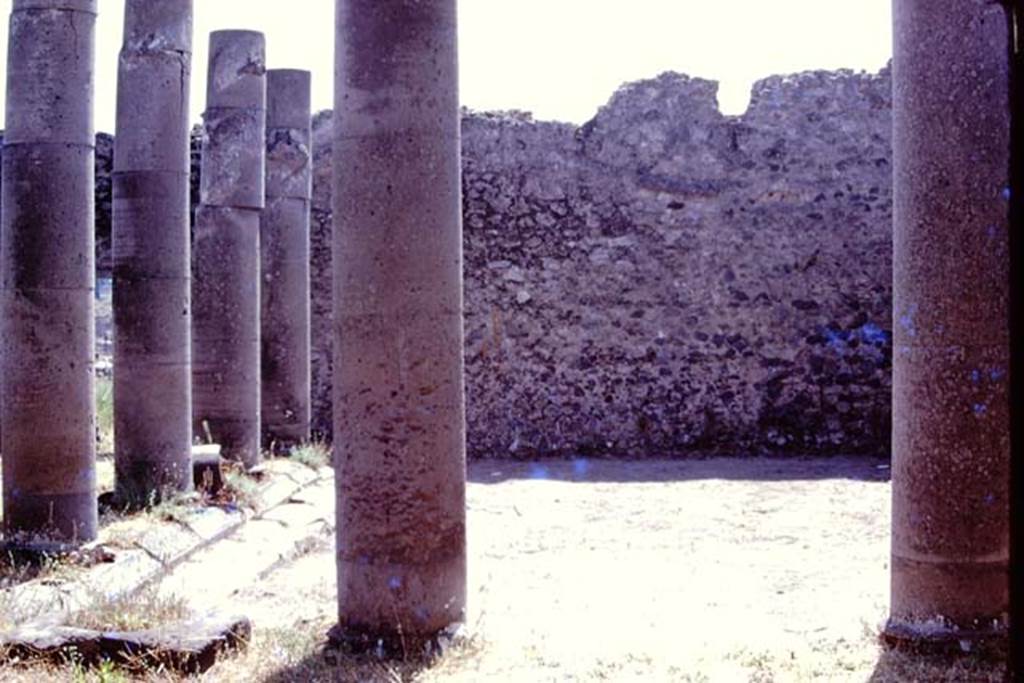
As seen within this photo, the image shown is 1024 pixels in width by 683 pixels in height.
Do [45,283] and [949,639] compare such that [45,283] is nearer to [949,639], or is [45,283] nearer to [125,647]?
[125,647]

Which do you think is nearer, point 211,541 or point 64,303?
point 64,303

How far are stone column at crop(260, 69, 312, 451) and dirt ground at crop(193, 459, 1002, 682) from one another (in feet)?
7.31

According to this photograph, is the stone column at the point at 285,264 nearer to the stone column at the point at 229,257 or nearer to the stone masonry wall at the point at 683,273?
the stone column at the point at 229,257

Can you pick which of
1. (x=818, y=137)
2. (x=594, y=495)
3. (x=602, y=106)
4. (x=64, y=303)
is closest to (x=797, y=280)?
(x=818, y=137)

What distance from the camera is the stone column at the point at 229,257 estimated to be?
11.5m

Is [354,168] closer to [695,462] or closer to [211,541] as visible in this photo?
[211,541]

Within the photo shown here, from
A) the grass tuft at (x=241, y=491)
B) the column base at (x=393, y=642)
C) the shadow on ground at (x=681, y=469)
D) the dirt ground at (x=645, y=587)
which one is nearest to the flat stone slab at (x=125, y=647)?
the dirt ground at (x=645, y=587)

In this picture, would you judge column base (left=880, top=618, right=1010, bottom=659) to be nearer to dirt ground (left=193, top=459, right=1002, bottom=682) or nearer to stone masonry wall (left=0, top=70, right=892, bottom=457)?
dirt ground (left=193, top=459, right=1002, bottom=682)

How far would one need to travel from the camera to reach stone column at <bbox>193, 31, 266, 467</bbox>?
11.5 meters

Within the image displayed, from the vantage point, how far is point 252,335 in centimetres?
1162

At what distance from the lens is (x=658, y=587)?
7352 millimetres

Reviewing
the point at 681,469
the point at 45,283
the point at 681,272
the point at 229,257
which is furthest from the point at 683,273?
the point at 45,283

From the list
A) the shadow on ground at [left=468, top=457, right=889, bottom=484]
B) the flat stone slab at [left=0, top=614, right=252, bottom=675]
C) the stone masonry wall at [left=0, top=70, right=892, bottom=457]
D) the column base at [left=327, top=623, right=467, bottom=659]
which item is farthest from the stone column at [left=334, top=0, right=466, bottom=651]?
the stone masonry wall at [left=0, top=70, right=892, bottom=457]

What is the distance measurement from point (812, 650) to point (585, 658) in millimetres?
1022
